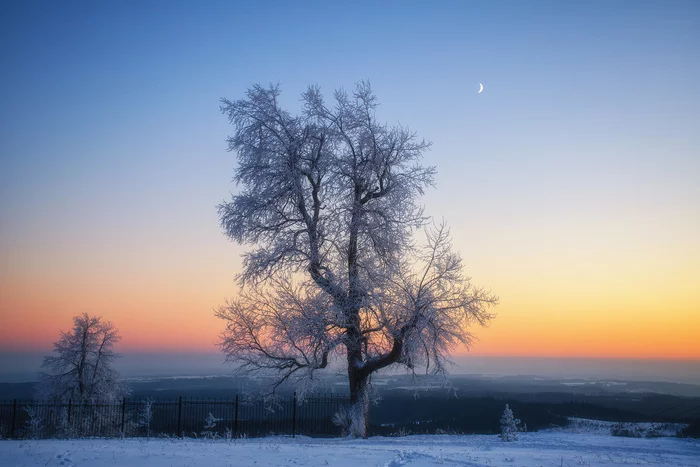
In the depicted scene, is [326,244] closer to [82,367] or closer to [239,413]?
[239,413]

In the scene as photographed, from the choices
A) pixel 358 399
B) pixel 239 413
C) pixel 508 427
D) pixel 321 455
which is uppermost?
pixel 358 399

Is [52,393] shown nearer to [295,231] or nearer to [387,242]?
[295,231]

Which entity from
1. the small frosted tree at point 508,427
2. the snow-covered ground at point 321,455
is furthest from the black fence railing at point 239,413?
the snow-covered ground at point 321,455

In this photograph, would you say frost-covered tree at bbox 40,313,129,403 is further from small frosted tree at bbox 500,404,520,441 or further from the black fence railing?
small frosted tree at bbox 500,404,520,441

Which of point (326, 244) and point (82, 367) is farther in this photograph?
point (82, 367)

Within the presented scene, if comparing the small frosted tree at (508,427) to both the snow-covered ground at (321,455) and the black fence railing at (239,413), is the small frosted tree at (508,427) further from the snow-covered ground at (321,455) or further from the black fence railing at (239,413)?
the black fence railing at (239,413)

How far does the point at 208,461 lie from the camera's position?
10883mm

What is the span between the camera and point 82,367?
36156 millimetres

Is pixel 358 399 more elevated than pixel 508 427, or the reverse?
pixel 358 399

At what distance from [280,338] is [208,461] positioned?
344 inches

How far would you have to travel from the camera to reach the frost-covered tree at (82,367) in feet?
118

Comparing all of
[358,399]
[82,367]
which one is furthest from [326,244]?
[82,367]

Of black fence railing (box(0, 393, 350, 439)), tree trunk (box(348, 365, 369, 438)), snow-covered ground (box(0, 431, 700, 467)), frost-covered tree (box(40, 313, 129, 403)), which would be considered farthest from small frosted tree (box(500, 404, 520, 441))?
frost-covered tree (box(40, 313, 129, 403))

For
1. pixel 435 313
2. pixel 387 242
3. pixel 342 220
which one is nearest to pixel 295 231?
pixel 342 220
